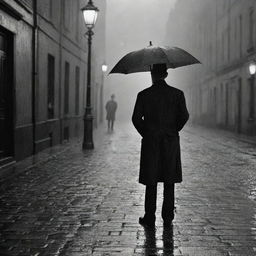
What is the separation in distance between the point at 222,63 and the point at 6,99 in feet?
78.4

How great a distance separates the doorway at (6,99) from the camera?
35.2 ft

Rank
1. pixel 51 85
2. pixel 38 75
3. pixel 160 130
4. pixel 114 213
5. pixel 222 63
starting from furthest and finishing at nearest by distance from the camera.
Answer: pixel 222 63 → pixel 51 85 → pixel 38 75 → pixel 114 213 → pixel 160 130

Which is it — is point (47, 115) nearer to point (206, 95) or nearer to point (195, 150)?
point (195, 150)

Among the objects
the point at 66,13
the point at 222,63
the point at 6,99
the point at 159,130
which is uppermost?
the point at 66,13

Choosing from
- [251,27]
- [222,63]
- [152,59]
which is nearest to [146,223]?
[152,59]

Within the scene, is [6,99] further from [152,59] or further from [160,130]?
[160,130]

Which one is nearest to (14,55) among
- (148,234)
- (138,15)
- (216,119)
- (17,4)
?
(17,4)

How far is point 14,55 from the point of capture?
1110cm

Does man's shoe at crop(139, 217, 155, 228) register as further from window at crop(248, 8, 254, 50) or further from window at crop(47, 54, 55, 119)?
window at crop(248, 8, 254, 50)

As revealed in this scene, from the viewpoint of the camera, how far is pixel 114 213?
6.23 m

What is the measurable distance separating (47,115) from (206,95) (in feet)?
82.1

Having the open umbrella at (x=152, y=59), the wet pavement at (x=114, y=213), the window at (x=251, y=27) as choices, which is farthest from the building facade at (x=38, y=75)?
the window at (x=251, y=27)

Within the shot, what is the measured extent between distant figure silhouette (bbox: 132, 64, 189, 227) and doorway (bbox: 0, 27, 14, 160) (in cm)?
584

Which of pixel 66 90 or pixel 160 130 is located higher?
pixel 66 90
